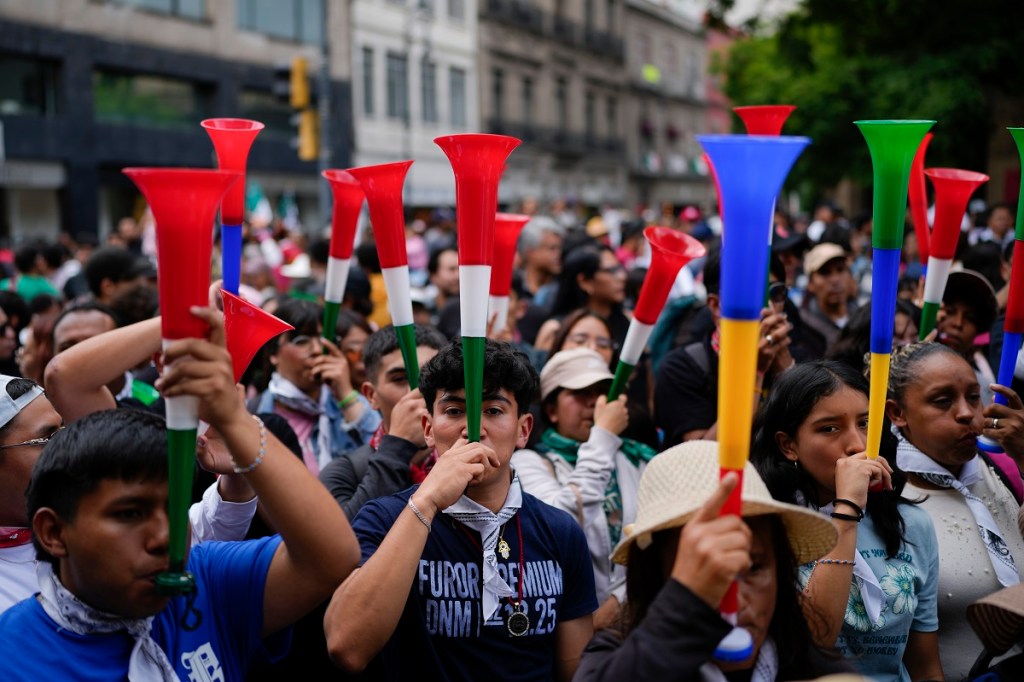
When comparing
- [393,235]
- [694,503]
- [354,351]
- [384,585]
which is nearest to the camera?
[694,503]

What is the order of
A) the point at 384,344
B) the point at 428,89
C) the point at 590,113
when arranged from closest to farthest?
the point at 384,344 < the point at 428,89 < the point at 590,113

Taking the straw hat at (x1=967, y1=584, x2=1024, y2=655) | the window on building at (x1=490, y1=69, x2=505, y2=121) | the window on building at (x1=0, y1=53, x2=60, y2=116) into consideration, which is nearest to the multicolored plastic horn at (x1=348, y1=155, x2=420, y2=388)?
the straw hat at (x1=967, y1=584, x2=1024, y2=655)

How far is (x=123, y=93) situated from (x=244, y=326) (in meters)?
22.5

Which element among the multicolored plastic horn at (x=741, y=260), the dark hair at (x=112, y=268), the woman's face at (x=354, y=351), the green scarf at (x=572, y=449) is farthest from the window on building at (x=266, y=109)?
the multicolored plastic horn at (x=741, y=260)

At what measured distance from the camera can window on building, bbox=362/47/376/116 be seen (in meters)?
29.2

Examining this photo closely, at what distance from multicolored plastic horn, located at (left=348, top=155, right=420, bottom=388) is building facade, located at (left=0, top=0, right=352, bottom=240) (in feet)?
56.7

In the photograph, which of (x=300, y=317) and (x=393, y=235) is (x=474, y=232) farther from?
(x=300, y=317)

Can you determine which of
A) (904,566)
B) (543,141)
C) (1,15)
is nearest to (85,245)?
(1,15)

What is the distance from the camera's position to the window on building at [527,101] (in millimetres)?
37969

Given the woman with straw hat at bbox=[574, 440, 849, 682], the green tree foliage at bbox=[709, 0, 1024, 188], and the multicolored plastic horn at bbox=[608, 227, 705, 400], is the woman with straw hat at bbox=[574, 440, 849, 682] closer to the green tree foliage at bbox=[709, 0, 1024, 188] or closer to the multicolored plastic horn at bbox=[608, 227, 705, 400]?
the multicolored plastic horn at bbox=[608, 227, 705, 400]

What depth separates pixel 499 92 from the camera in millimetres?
36688

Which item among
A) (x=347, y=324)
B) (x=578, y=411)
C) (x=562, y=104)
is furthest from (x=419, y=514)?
(x=562, y=104)

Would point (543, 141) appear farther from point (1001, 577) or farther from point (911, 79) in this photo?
point (1001, 577)

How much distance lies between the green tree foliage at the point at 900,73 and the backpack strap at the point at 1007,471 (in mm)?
9275
